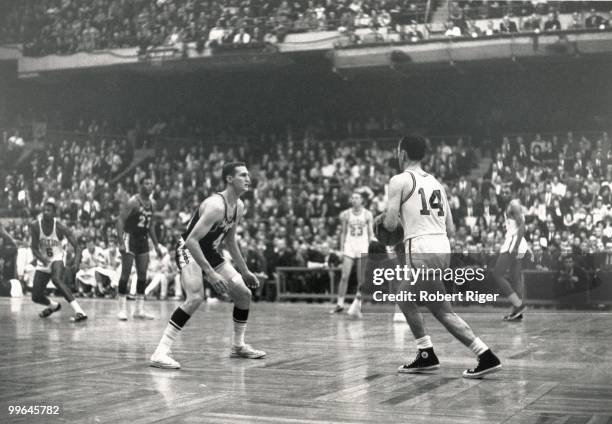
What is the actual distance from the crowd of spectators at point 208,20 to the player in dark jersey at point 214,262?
1637 cm

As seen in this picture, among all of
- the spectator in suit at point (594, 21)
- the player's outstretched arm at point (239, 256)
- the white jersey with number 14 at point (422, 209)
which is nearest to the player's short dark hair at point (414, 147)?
the white jersey with number 14 at point (422, 209)

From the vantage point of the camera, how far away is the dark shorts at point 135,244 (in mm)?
13234

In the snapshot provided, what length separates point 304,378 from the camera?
6.72 m

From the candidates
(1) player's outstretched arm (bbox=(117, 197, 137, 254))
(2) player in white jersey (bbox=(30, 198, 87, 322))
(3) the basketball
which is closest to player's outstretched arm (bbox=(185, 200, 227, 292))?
(3) the basketball

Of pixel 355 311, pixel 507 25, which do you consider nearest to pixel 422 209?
pixel 355 311

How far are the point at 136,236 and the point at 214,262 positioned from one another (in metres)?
5.64

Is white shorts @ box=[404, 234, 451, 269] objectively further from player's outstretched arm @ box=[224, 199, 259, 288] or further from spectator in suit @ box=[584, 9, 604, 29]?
spectator in suit @ box=[584, 9, 604, 29]

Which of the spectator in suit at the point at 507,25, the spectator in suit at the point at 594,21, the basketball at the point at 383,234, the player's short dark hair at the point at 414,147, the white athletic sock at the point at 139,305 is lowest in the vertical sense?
the white athletic sock at the point at 139,305

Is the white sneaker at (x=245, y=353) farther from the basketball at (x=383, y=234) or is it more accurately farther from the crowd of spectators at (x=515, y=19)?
the crowd of spectators at (x=515, y=19)

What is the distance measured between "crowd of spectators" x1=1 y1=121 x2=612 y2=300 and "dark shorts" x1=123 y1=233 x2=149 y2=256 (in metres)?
6.16

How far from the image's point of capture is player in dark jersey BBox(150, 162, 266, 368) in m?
7.35

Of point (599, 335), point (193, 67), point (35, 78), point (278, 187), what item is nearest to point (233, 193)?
point (599, 335)

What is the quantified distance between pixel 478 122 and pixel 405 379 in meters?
21.0

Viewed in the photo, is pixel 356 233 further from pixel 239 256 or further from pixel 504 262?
pixel 239 256
